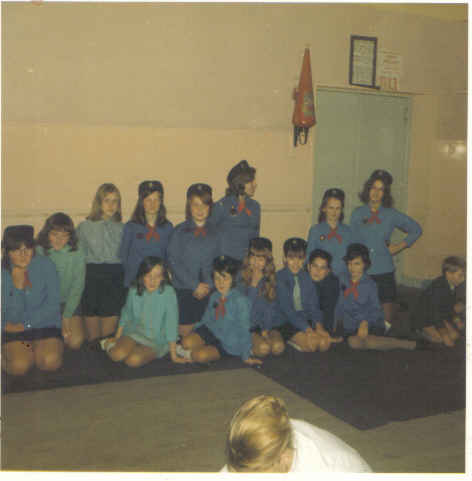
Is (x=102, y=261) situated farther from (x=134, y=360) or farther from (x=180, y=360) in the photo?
(x=180, y=360)

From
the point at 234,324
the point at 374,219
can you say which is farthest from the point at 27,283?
the point at 374,219

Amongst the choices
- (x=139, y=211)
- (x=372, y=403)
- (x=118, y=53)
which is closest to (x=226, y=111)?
(x=118, y=53)

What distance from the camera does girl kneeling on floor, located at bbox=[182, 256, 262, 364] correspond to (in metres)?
3.32

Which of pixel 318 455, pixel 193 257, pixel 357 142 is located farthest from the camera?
pixel 357 142

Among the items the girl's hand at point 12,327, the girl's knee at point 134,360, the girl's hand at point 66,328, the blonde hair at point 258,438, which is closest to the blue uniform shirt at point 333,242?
the girl's knee at point 134,360

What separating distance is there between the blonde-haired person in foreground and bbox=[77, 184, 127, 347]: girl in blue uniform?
260cm

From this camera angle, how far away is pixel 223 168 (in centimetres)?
484

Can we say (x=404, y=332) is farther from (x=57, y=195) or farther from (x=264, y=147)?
(x=57, y=195)

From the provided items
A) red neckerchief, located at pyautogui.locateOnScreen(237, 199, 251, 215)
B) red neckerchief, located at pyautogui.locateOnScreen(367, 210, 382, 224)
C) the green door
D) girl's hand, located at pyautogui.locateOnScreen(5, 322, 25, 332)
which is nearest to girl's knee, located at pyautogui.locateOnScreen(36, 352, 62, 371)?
girl's hand, located at pyautogui.locateOnScreen(5, 322, 25, 332)

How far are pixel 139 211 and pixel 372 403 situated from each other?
192cm

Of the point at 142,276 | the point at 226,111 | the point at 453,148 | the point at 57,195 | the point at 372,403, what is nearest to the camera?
the point at 372,403

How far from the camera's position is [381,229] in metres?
4.06

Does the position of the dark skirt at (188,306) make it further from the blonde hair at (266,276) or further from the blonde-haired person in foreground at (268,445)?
the blonde-haired person in foreground at (268,445)

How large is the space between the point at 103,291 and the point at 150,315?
0.67 meters
